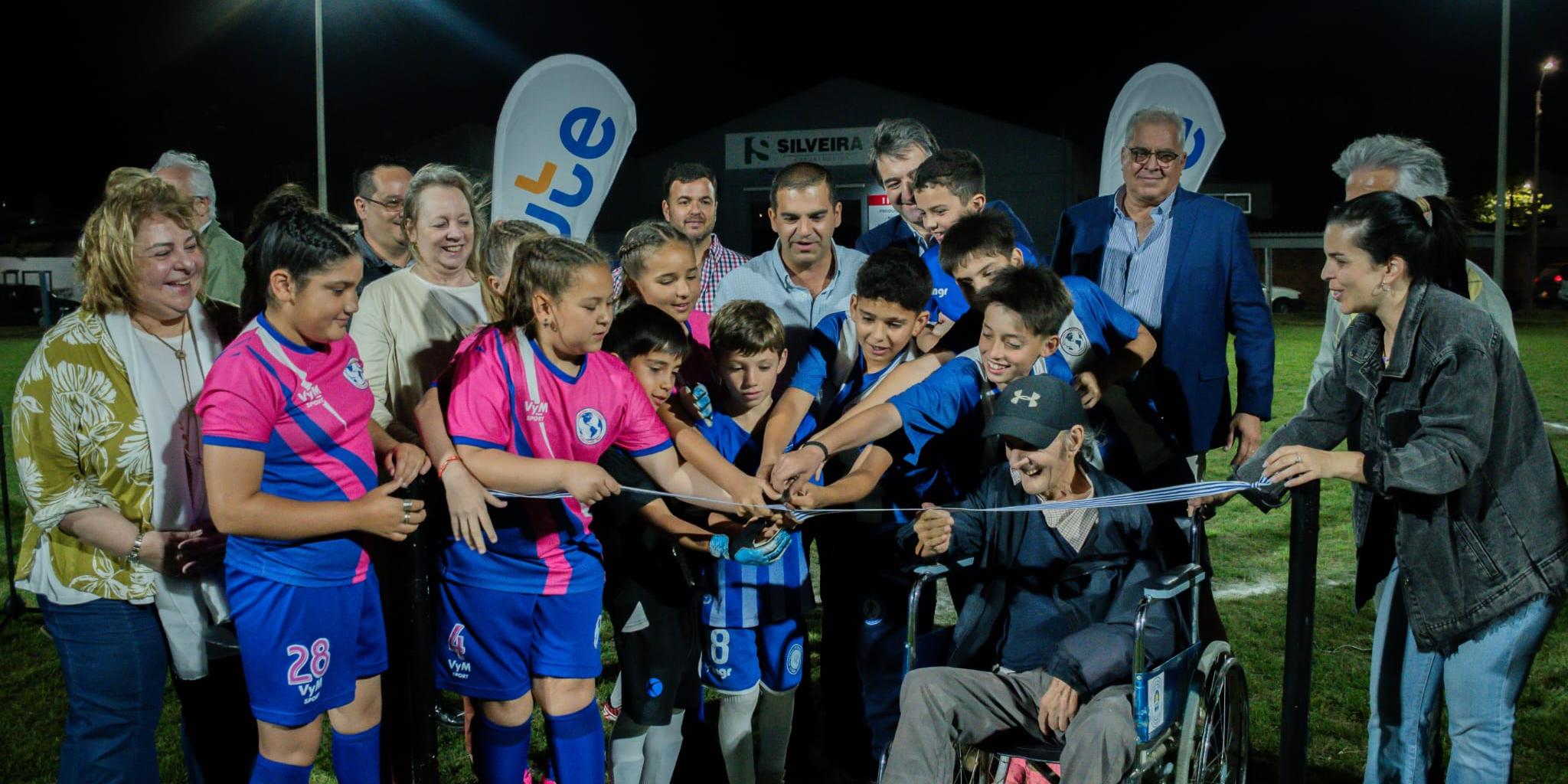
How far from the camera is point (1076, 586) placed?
3219 mm

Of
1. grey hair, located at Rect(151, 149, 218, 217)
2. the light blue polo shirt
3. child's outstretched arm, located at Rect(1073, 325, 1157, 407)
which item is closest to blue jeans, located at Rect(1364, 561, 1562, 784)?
child's outstretched arm, located at Rect(1073, 325, 1157, 407)

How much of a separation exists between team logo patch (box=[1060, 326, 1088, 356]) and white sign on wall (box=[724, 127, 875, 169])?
3331 cm

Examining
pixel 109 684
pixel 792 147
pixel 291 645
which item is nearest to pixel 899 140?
pixel 291 645

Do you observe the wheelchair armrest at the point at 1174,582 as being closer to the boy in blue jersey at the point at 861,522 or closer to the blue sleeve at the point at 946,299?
the boy in blue jersey at the point at 861,522

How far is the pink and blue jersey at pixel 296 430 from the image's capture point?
2674 mm

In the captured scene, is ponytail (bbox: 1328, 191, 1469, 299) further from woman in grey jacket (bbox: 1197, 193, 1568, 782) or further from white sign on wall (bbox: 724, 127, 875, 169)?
white sign on wall (bbox: 724, 127, 875, 169)

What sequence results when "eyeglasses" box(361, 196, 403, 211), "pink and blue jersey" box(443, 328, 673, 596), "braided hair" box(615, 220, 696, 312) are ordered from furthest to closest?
1. "eyeglasses" box(361, 196, 403, 211)
2. "braided hair" box(615, 220, 696, 312)
3. "pink and blue jersey" box(443, 328, 673, 596)

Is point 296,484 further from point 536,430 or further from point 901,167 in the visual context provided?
point 901,167

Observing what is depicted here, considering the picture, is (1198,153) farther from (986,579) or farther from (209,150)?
(209,150)

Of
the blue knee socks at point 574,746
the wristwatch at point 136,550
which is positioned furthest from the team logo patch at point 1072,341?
the wristwatch at point 136,550

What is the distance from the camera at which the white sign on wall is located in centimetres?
3666

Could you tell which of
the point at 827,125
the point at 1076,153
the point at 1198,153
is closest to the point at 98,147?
the point at 827,125

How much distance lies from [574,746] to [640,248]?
5.48ft

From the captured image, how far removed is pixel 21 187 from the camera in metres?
37.5
